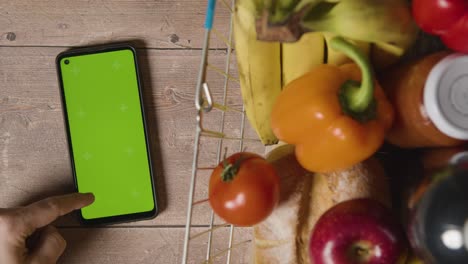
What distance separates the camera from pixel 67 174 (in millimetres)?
707

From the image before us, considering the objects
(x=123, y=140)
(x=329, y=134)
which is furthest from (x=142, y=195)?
(x=329, y=134)

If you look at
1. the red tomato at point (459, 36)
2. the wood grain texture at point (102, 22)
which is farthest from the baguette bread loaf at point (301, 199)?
the wood grain texture at point (102, 22)

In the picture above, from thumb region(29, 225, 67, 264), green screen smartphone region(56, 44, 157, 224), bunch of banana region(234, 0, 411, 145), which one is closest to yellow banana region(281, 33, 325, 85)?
bunch of banana region(234, 0, 411, 145)

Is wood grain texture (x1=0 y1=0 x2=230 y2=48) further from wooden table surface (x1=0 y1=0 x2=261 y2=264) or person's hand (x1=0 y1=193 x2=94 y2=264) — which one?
person's hand (x1=0 y1=193 x2=94 y2=264)

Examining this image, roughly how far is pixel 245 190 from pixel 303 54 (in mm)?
149

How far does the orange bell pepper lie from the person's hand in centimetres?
32

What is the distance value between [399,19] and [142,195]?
1.36ft

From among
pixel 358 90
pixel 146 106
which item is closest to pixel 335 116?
pixel 358 90

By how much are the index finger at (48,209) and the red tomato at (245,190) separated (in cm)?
25

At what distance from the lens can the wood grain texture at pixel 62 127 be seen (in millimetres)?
695

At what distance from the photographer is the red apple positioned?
43 cm

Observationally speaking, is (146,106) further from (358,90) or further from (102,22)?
(358,90)

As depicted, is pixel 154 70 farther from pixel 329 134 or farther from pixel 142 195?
pixel 329 134

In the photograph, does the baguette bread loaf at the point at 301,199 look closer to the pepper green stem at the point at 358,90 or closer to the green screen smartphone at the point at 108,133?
the pepper green stem at the point at 358,90
